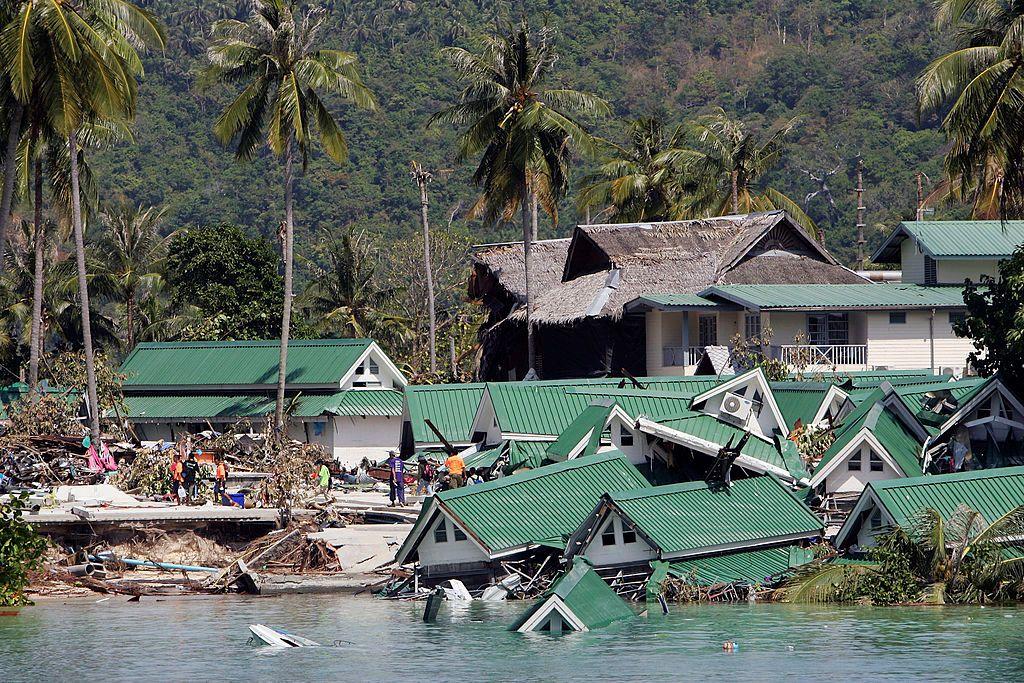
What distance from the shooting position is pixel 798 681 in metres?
26.3

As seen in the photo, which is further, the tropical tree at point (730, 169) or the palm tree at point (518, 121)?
the tropical tree at point (730, 169)

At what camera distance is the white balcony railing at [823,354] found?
165ft

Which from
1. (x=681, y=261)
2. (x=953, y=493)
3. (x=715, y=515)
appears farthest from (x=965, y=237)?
(x=715, y=515)

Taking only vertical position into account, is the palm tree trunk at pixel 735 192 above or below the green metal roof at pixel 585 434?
above

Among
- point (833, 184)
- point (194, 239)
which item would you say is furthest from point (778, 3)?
point (194, 239)

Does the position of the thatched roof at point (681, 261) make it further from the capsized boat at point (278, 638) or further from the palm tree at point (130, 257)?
the capsized boat at point (278, 638)

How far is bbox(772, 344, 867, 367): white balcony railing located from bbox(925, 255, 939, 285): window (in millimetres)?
4120

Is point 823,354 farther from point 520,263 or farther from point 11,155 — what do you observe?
point 11,155

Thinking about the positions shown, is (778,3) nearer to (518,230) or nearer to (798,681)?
(518,230)

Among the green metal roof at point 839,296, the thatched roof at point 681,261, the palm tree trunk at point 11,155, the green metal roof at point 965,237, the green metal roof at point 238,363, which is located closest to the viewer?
the palm tree trunk at point 11,155

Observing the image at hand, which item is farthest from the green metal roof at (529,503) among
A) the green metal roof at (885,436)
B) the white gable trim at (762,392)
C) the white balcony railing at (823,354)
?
the white balcony railing at (823,354)

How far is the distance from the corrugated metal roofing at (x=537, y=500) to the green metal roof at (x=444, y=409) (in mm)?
8549

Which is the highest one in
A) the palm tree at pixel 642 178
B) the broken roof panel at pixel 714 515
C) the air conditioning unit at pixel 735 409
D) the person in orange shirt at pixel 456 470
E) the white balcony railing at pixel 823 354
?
the palm tree at pixel 642 178

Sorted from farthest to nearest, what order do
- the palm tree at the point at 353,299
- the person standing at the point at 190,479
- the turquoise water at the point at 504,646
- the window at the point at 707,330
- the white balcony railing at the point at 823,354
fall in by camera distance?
1. the palm tree at the point at 353,299
2. the window at the point at 707,330
3. the white balcony railing at the point at 823,354
4. the person standing at the point at 190,479
5. the turquoise water at the point at 504,646
